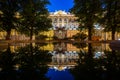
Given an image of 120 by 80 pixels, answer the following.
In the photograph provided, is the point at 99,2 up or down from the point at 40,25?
up

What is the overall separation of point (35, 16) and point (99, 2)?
372 inches

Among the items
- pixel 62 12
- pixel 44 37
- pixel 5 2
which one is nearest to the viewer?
pixel 5 2

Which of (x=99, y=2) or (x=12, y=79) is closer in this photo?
(x=12, y=79)

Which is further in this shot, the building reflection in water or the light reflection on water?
the building reflection in water

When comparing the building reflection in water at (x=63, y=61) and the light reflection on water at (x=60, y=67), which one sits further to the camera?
the building reflection in water at (x=63, y=61)

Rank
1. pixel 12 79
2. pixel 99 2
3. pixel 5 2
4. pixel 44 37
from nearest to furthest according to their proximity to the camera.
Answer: pixel 12 79 < pixel 5 2 < pixel 99 2 < pixel 44 37

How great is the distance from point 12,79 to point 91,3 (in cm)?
3704

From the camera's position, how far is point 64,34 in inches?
2908

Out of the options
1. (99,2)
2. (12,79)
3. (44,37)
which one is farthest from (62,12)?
(12,79)

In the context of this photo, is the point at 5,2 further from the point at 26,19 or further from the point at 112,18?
the point at 112,18

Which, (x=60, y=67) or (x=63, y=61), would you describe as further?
(x=63, y=61)

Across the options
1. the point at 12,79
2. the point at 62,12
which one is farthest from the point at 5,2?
the point at 62,12

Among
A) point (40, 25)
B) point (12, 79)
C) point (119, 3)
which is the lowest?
point (12, 79)

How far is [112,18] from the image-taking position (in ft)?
134
